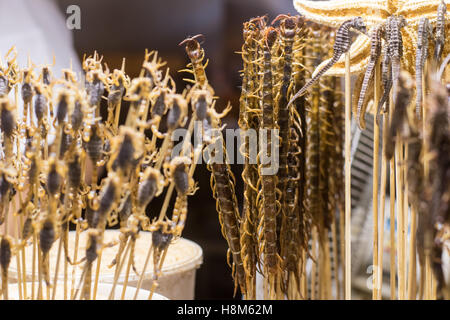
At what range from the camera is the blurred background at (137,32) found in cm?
111

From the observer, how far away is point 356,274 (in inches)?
64.5

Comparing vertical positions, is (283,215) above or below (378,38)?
below

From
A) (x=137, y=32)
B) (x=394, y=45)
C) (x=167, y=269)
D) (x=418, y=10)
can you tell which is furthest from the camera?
(x=167, y=269)

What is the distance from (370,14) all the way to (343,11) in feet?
0.20

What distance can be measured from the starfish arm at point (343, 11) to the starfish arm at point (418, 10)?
0.13 ft

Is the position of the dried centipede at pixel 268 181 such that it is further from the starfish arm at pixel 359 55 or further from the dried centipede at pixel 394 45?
the dried centipede at pixel 394 45

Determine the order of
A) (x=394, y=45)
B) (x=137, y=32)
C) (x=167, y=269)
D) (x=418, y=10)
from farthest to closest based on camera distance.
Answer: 1. (x=167, y=269)
2. (x=137, y=32)
3. (x=418, y=10)
4. (x=394, y=45)

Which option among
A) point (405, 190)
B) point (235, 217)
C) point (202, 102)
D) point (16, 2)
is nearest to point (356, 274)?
point (235, 217)

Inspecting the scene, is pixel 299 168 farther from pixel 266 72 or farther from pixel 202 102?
pixel 202 102

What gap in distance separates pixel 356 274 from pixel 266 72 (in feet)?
3.24

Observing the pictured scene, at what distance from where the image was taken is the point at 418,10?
38.7 inches

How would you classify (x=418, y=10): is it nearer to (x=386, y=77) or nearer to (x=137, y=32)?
(x=386, y=77)

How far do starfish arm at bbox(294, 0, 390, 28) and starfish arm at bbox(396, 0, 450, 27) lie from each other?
0.04 meters

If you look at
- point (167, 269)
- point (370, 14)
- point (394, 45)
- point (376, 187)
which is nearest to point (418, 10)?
point (370, 14)
